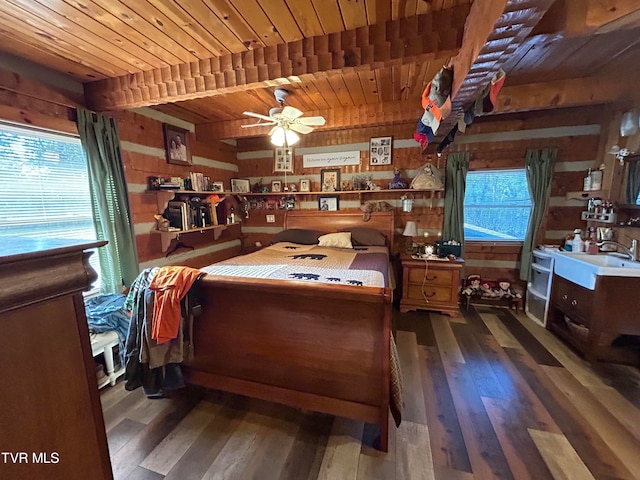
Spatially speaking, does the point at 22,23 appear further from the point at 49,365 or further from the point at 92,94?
the point at 49,365

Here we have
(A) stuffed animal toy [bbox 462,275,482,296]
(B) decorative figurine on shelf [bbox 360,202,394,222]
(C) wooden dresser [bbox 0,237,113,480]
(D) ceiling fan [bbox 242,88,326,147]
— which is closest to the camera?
(C) wooden dresser [bbox 0,237,113,480]

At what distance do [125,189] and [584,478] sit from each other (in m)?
3.86

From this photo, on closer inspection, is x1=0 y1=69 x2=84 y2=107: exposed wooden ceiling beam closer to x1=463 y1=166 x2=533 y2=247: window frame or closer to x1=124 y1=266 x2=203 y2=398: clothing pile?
x1=124 y1=266 x2=203 y2=398: clothing pile

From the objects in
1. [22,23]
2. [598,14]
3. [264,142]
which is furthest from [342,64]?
[264,142]

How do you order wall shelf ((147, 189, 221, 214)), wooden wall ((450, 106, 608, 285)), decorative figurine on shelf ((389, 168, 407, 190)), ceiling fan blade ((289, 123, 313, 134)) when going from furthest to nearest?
1. decorative figurine on shelf ((389, 168, 407, 190))
2. wooden wall ((450, 106, 608, 285))
3. wall shelf ((147, 189, 221, 214))
4. ceiling fan blade ((289, 123, 313, 134))

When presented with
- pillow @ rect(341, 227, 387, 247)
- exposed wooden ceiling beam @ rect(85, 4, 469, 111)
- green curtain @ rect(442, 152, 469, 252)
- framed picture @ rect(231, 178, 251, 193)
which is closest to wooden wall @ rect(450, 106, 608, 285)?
green curtain @ rect(442, 152, 469, 252)

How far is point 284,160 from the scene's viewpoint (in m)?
4.18

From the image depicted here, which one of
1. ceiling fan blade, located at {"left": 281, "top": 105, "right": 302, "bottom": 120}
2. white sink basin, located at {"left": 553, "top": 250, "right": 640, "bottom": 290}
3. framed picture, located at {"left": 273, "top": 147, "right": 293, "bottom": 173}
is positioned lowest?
white sink basin, located at {"left": 553, "top": 250, "right": 640, "bottom": 290}

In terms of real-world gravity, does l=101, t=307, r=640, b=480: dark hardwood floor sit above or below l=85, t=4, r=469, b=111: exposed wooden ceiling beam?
below

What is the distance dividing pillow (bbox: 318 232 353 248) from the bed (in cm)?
197

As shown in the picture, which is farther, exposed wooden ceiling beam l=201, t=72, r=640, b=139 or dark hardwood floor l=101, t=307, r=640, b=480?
exposed wooden ceiling beam l=201, t=72, r=640, b=139

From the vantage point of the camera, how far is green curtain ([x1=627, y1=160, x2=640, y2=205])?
2.41 metres

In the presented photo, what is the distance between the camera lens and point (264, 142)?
4293mm

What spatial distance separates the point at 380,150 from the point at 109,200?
127 inches
